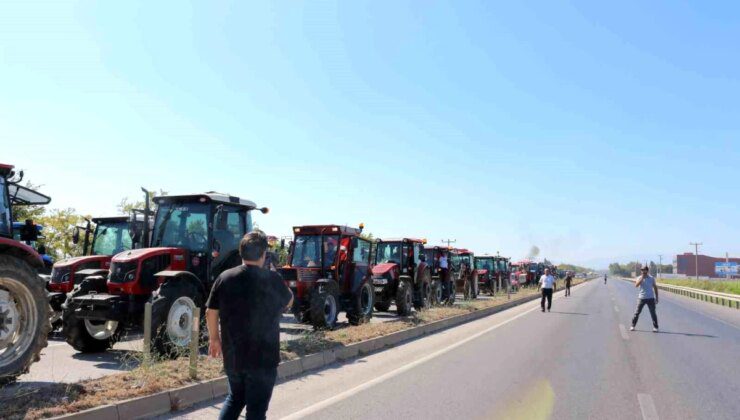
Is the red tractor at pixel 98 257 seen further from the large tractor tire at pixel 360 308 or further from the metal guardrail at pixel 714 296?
the metal guardrail at pixel 714 296

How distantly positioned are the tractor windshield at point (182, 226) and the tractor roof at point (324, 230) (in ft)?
12.7

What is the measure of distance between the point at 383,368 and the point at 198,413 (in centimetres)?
354

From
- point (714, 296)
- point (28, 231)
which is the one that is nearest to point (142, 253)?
point (28, 231)

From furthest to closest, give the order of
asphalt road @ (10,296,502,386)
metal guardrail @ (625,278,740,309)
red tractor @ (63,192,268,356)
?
metal guardrail @ (625,278,740,309) → red tractor @ (63,192,268,356) → asphalt road @ (10,296,502,386)

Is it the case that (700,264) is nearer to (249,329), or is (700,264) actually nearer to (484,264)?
(484,264)

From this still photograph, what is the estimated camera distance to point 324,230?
13.5 meters

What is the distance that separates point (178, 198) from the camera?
1014cm

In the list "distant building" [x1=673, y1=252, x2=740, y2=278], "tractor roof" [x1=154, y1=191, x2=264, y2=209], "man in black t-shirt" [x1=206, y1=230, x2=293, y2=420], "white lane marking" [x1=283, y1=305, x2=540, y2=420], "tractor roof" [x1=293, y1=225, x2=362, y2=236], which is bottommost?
"white lane marking" [x1=283, y1=305, x2=540, y2=420]

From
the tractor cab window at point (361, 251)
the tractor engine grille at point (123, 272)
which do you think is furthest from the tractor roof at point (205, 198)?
the tractor cab window at point (361, 251)

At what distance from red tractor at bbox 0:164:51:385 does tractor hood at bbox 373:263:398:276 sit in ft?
35.7

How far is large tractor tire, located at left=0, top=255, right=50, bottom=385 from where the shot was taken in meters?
6.40

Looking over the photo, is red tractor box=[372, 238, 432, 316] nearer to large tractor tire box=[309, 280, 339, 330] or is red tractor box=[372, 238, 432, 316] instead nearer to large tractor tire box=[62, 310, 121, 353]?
large tractor tire box=[309, 280, 339, 330]

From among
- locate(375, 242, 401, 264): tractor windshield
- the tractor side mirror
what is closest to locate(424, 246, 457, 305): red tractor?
locate(375, 242, 401, 264): tractor windshield

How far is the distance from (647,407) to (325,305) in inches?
276
